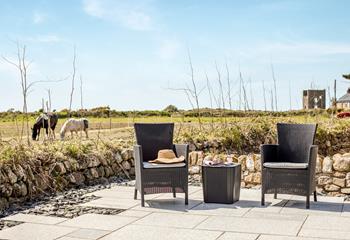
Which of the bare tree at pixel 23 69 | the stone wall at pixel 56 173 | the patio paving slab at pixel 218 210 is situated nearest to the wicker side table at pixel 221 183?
the patio paving slab at pixel 218 210

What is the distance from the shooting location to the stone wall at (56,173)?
18.9ft

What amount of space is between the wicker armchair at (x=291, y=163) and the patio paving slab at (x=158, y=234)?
1.29m

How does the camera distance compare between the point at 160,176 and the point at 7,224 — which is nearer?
the point at 7,224

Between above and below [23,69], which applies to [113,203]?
below

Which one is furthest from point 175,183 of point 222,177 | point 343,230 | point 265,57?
point 265,57

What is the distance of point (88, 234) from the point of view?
14.1ft

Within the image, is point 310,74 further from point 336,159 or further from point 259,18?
point 336,159

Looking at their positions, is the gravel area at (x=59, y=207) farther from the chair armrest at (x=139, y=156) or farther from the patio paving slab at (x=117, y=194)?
the chair armrest at (x=139, y=156)

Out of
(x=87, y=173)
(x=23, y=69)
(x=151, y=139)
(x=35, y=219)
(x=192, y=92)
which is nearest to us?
(x=35, y=219)

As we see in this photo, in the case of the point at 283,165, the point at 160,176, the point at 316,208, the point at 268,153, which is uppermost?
the point at 268,153

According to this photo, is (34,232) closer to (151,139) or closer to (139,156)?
(139,156)

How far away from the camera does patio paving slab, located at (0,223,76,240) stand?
13.9 ft

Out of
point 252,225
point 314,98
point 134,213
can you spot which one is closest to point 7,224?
point 134,213

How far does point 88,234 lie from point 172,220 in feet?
2.87
